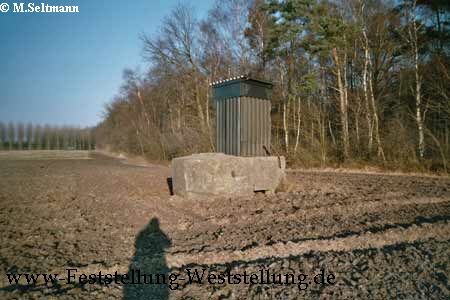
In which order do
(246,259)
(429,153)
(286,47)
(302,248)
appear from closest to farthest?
1. (246,259)
2. (302,248)
3. (429,153)
4. (286,47)

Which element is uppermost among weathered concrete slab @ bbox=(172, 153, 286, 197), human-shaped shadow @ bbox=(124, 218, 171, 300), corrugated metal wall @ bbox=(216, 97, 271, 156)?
corrugated metal wall @ bbox=(216, 97, 271, 156)

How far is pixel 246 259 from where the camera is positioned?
317cm

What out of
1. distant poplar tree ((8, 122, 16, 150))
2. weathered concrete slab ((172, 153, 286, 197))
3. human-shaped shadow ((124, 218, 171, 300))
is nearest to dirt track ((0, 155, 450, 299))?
human-shaped shadow ((124, 218, 171, 300))

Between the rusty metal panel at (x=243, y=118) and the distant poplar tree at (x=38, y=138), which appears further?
the distant poplar tree at (x=38, y=138)

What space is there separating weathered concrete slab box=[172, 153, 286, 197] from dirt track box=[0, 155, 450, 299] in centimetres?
36

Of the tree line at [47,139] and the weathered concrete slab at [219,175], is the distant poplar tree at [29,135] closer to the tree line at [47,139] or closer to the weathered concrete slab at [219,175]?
the tree line at [47,139]

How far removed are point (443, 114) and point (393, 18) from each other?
6510 millimetres

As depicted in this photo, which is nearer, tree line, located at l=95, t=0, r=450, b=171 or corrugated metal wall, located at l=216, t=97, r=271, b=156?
corrugated metal wall, located at l=216, t=97, r=271, b=156

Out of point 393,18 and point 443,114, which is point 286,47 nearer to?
point 393,18

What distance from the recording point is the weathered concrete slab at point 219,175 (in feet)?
22.0

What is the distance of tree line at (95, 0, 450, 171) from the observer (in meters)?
13.8

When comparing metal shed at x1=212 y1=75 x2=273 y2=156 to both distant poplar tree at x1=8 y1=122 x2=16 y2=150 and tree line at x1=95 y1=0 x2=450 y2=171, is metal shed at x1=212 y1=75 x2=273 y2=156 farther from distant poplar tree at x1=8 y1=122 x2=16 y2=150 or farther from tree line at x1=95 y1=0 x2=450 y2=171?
distant poplar tree at x1=8 y1=122 x2=16 y2=150

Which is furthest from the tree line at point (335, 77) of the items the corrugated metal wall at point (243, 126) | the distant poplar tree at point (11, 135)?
the distant poplar tree at point (11, 135)

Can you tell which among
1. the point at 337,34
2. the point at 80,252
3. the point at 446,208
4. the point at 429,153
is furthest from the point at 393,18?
the point at 80,252
